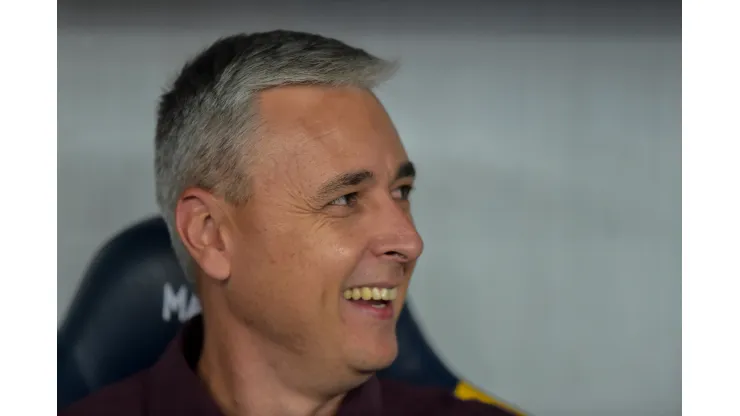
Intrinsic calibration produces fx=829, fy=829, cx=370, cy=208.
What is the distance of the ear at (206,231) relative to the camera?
103 cm

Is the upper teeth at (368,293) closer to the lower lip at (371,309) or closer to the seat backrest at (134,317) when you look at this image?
the lower lip at (371,309)

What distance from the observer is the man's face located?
0.98 meters

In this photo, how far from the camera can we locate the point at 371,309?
39.6 inches

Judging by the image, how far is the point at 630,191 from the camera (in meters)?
1.22

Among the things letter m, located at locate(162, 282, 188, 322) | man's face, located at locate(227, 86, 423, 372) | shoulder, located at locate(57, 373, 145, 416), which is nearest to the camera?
man's face, located at locate(227, 86, 423, 372)

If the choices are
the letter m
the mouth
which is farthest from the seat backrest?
the mouth

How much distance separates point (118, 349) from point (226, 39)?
480 millimetres

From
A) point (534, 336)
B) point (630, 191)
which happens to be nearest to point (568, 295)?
point (534, 336)

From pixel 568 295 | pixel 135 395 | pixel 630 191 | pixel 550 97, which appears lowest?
pixel 135 395

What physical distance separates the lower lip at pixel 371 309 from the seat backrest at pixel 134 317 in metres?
0.23

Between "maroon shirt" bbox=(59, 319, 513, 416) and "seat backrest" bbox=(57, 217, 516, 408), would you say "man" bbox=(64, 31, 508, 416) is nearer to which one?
"maroon shirt" bbox=(59, 319, 513, 416)

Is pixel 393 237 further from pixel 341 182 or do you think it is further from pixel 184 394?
pixel 184 394

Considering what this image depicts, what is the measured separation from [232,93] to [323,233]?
213mm
